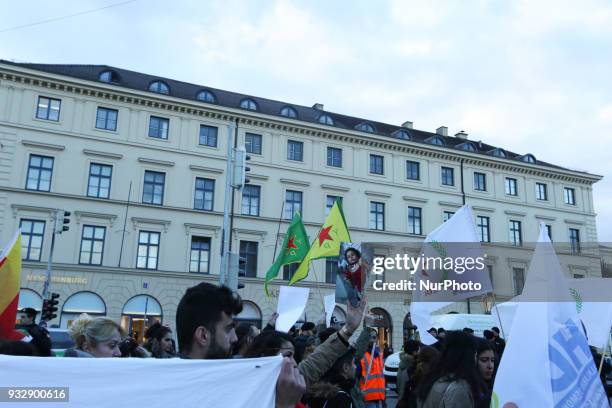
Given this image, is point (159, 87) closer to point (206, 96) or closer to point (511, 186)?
point (206, 96)

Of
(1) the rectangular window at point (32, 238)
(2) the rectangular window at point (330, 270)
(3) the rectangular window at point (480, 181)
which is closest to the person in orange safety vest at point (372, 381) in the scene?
(1) the rectangular window at point (32, 238)

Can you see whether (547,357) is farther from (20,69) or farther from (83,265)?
(20,69)

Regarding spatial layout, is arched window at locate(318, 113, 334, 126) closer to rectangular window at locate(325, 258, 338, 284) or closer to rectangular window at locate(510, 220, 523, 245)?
rectangular window at locate(325, 258, 338, 284)

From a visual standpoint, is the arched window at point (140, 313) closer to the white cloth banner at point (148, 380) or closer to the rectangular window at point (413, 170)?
the rectangular window at point (413, 170)

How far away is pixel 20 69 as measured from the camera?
29562 mm

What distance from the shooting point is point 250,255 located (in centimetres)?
3409

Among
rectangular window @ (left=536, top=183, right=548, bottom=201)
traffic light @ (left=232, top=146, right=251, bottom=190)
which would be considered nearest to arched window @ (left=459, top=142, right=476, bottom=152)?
rectangular window @ (left=536, top=183, right=548, bottom=201)

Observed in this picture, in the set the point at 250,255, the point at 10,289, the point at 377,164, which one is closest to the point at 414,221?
the point at 377,164

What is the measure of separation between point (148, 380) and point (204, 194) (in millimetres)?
31657

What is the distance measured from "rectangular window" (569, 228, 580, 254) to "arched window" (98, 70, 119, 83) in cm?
3578

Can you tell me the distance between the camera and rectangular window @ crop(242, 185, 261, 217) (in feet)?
113

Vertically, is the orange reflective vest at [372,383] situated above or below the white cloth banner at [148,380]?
below

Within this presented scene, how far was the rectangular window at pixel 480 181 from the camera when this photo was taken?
138 ft

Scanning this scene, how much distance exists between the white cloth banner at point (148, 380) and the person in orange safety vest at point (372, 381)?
577cm
